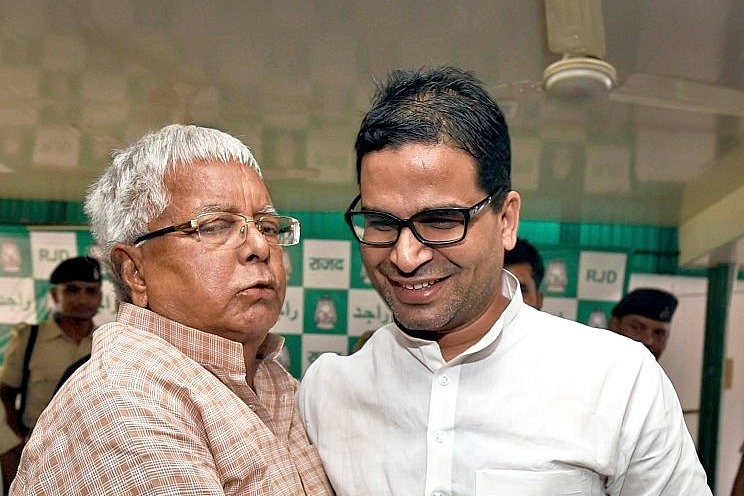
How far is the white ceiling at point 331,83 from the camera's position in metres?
2.36

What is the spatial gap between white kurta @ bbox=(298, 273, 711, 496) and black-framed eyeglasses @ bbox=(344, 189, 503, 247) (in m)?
0.23

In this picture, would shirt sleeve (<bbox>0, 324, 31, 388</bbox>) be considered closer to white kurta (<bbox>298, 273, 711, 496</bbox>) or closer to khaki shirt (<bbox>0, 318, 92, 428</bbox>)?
khaki shirt (<bbox>0, 318, 92, 428</bbox>)

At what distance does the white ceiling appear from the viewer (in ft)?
7.73

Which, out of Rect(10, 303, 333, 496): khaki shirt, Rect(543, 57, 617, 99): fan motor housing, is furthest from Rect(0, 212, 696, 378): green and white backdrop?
Rect(10, 303, 333, 496): khaki shirt

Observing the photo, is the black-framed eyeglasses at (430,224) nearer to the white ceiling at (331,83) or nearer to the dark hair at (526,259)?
the white ceiling at (331,83)

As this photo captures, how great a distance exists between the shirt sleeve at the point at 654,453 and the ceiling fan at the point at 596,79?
1.41 m

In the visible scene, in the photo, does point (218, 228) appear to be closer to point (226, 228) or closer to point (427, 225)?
point (226, 228)

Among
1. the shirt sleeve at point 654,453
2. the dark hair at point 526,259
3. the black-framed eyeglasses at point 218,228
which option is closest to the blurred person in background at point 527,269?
the dark hair at point 526,259

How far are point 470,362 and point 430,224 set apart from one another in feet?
0.98

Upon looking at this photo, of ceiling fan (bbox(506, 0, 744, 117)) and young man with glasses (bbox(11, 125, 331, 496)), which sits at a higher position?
ceiling fan (bbox(506, 0, 744, 117))

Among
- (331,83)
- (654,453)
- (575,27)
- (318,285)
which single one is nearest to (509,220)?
(654,453)

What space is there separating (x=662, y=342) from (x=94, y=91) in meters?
2.82

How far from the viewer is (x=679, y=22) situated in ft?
7.82

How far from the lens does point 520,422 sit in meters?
1.28
